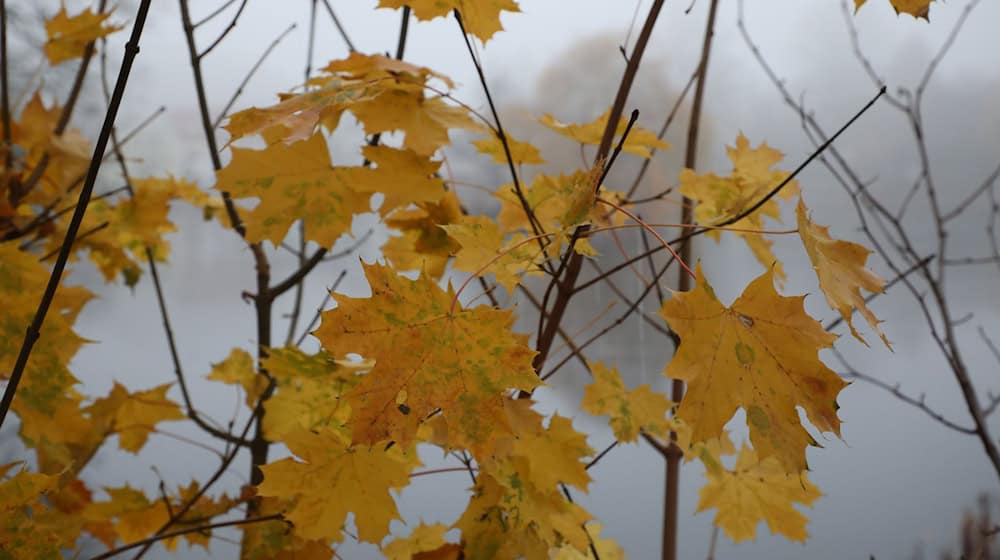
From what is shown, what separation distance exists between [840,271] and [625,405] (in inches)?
13.1

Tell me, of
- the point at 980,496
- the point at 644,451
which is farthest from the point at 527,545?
the point at 980,496

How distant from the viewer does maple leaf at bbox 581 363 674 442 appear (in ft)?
2.40

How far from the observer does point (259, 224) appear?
24.6 inches

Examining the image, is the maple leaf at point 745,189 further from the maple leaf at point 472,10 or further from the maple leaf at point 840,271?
the maple leaf at point 472,10

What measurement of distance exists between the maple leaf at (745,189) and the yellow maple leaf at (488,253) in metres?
0.23

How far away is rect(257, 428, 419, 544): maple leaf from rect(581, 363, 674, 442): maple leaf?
0.95ft

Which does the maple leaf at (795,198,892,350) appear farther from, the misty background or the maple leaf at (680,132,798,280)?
the misty background

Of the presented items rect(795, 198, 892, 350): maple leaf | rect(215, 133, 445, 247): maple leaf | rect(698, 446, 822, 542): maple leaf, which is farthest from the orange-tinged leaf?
rect(698, 446, 822, 542): maple leaf

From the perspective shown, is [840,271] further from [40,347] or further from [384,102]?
[40,347]

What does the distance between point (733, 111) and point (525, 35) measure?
48 centimetres

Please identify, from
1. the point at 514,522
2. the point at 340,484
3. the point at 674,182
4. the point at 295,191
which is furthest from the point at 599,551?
the point at 674,182

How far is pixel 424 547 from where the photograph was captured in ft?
2.24

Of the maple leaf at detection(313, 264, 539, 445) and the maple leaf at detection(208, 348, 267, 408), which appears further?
the maple leaf at detection(208, 348, 267, 408)

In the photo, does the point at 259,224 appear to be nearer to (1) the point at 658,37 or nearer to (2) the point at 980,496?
(1) the point at 658,37
